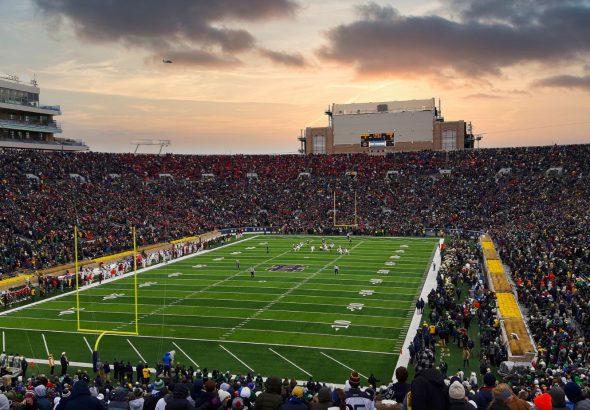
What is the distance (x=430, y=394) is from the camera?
15.6 feet

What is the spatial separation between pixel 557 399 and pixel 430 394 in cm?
202

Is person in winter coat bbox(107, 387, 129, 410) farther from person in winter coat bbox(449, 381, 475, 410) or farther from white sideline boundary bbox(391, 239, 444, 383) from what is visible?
white sideline boundary bbox(391, 239, 444, 383)

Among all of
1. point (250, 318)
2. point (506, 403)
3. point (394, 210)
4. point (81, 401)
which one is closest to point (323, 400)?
point (506, 403)

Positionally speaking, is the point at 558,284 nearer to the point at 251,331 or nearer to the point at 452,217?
the point at 251,331

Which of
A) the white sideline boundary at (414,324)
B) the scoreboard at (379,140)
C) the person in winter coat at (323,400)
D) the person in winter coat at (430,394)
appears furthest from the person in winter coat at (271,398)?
the scoreboard at (379,140)

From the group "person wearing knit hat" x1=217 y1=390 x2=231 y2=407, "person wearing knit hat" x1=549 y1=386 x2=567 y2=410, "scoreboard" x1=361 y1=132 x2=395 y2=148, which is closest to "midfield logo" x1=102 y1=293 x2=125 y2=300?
"person wearing knit hat" x1=217 y1=390 x2=231 y2=407

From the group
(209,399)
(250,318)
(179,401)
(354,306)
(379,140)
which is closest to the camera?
(179,401)

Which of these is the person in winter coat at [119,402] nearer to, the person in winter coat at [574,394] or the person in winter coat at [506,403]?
the person in winter coat at [506,403]

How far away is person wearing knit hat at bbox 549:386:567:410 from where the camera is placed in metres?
5.95

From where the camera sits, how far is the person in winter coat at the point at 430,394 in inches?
187

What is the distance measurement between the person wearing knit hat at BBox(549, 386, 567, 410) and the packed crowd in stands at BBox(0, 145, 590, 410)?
2cm

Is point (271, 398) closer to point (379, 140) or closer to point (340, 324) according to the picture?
point (340, 324)

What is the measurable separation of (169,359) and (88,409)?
1092 cm

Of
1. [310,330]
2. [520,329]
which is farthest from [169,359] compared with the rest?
[520,329]
